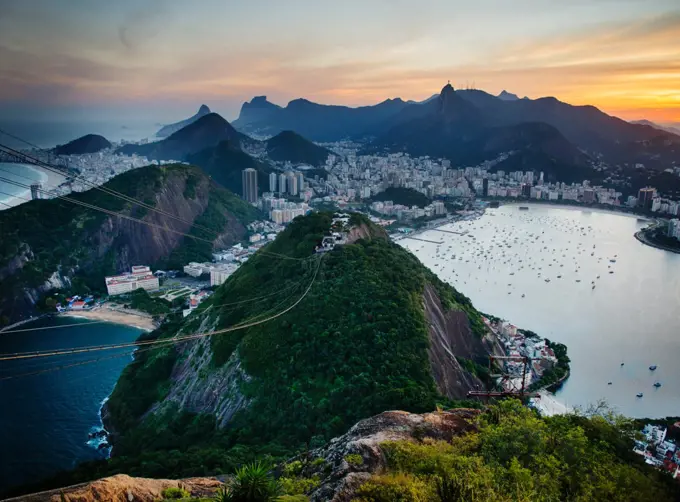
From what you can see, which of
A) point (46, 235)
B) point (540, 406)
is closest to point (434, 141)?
point (46, 235)

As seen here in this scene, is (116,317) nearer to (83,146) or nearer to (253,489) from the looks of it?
(253,489)

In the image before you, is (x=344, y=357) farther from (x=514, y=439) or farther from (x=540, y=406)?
(x=540, y=406)

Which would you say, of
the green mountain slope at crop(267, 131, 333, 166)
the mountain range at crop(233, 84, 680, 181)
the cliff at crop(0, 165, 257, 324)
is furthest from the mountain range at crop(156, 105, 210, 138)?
the cliff at crop(0, 165, 257, 324)

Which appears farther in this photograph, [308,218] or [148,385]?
[308,218]

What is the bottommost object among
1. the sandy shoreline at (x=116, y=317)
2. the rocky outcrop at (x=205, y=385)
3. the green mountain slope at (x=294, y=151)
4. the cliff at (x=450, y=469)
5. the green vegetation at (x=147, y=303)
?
the sandy shoreline at (x=116, y=317)

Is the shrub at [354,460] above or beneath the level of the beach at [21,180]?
beneath

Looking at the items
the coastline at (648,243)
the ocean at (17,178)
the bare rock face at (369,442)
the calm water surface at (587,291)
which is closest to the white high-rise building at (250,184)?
the calm water surface at (587,291)

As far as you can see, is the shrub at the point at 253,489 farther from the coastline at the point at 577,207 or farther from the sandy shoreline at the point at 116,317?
the coastline at the point at 577,207

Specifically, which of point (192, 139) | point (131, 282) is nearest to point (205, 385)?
point (131, 282)
